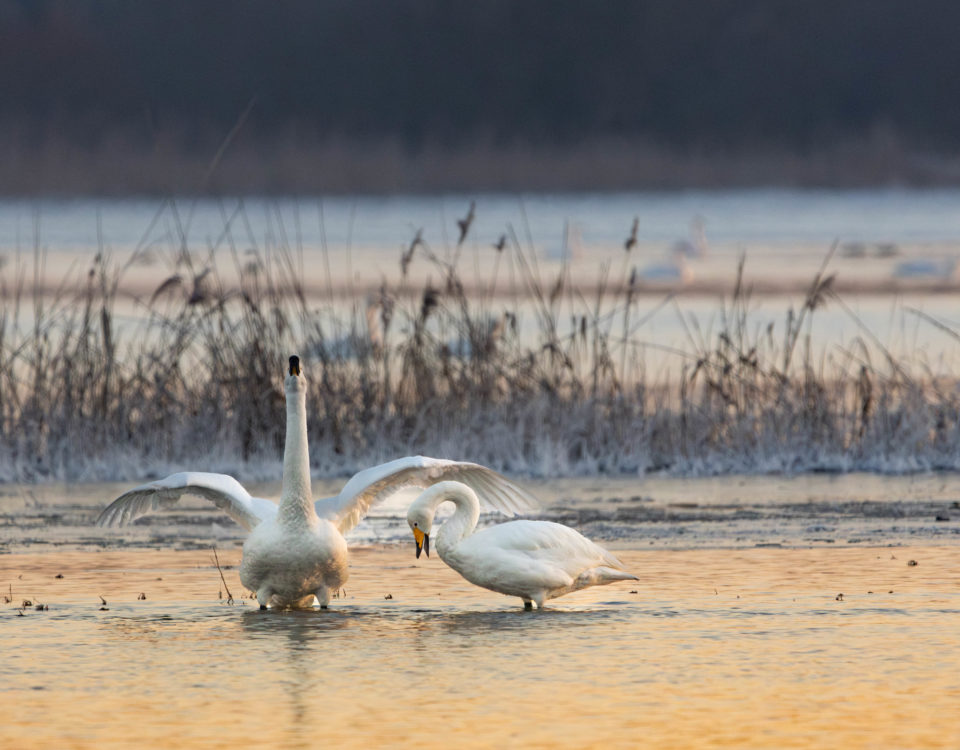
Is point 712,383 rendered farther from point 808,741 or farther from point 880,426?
point 808,741

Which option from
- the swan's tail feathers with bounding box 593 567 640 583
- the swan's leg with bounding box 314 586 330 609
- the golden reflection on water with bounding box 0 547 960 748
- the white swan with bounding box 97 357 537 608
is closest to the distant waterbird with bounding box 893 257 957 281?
the golden reflection on water with bounding box 0 547 960 748

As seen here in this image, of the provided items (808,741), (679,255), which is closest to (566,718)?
(808,741)

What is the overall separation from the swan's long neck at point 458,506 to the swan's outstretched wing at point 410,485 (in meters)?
0.19

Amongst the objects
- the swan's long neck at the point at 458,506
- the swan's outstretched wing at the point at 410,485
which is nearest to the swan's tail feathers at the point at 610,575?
the swan's long neck at the point at 458,506

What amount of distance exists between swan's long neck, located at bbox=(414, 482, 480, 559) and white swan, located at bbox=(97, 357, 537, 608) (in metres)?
0.20

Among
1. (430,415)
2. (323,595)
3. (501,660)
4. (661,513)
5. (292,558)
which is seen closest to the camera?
(501,660)

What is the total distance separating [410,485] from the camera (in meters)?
8.37

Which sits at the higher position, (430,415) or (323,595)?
(430,415)

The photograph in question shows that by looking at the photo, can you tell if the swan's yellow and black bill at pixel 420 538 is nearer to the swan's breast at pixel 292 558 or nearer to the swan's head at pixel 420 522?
the swan's head at pixel 420 522

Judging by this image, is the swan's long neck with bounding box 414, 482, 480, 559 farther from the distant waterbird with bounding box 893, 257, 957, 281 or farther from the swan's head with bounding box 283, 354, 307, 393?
the distant waterbird with bounding box 893, 257, 957, 281

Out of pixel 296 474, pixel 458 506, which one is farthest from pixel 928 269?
pixel 296 474

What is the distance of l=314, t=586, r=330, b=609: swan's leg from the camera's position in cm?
774

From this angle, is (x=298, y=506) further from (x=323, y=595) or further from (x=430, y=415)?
(x=430, y=415)

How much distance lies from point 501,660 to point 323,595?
132cm
